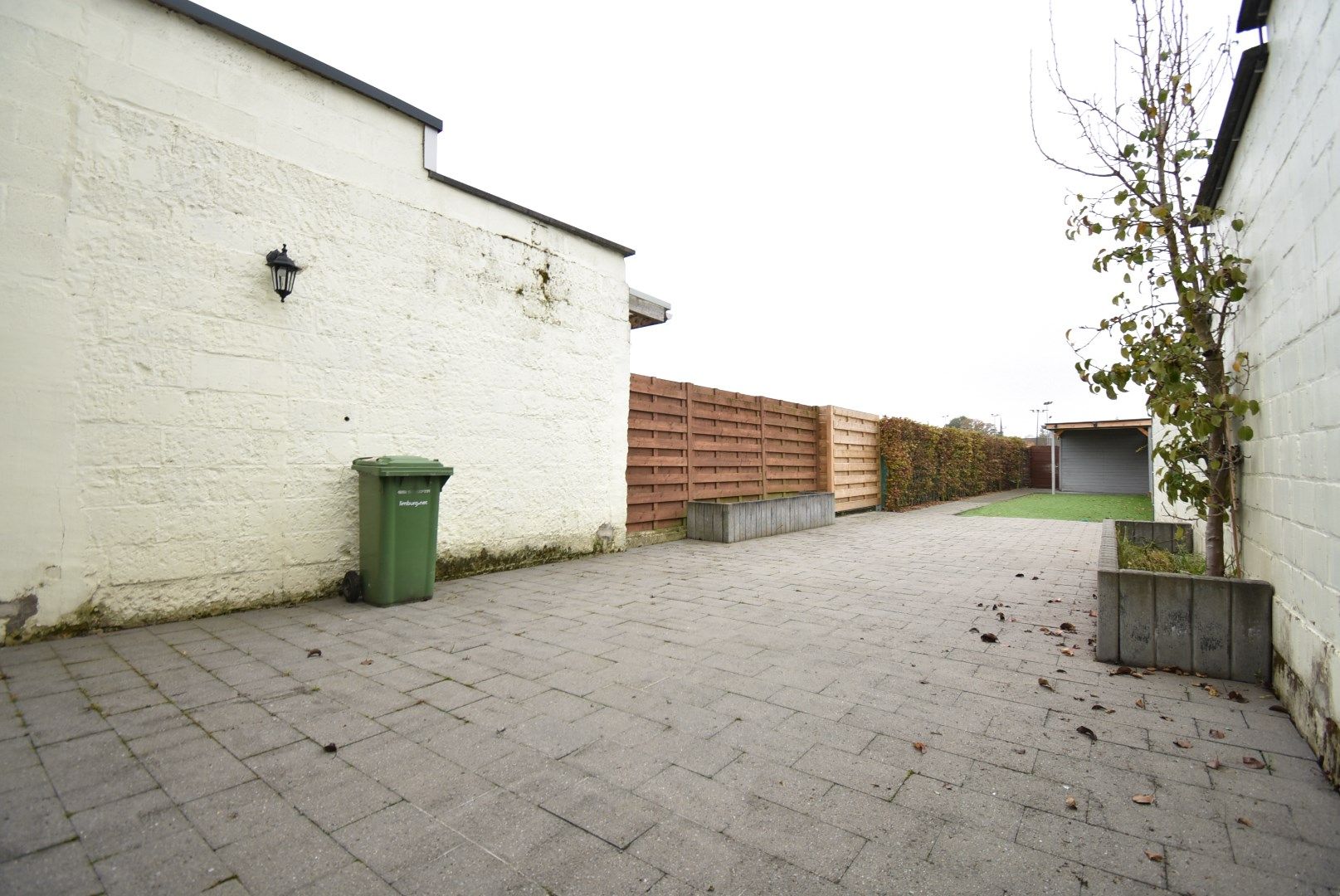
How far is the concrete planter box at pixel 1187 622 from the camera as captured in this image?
304cm

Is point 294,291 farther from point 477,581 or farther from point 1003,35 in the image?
point 1003,35

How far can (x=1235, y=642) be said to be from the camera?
10.2 feet

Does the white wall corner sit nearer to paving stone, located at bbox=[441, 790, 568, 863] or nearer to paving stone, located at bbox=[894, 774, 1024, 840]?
paving stone, located at bbox=[441, 790, 568, 863]

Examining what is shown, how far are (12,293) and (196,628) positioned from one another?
229 cm

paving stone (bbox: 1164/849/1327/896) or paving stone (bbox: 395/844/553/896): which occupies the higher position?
paving stone (bbox: 1164/849/1327/896)

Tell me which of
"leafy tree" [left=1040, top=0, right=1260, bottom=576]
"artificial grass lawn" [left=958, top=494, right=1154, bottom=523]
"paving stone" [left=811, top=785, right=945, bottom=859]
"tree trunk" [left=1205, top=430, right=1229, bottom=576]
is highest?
"leafy tree" [left=1040, top=0, right=1260, bottom=576]

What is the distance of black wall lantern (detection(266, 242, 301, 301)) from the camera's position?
441 centimetres

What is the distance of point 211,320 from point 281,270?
0.60 meters

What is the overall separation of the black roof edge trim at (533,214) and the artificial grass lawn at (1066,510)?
9.79 meters

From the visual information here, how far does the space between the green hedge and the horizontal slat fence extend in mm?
1217

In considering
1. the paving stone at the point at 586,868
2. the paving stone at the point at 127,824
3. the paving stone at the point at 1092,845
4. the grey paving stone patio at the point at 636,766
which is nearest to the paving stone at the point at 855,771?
the grey paving stone patio at the point at 636,766

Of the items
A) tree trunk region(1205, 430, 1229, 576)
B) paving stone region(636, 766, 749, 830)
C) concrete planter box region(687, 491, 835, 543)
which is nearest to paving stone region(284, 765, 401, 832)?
paving stone region(636, 766, 749, 830)

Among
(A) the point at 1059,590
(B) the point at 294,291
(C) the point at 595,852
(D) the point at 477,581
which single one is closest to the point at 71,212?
Answer: (B) the point at 294,291

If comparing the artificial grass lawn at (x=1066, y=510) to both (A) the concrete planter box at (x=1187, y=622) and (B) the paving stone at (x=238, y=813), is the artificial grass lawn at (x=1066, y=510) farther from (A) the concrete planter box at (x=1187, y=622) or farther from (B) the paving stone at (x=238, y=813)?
(B) the paving stone at (x=238, y=813)
